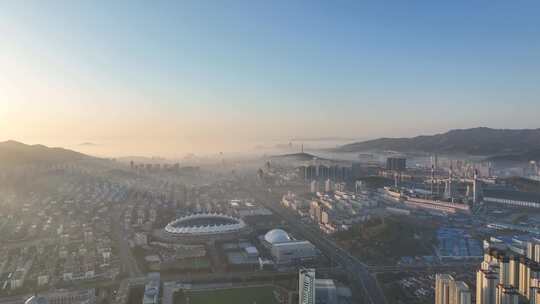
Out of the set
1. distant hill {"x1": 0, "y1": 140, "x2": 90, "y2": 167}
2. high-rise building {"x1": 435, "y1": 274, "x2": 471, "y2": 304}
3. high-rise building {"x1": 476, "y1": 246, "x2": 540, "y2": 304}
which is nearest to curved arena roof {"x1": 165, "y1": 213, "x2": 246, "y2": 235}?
high-rise building {"x1": 435, "y1": 274, "x2": 471, "y2": 304}

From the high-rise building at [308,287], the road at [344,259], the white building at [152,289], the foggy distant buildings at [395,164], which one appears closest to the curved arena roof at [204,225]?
the road at [344,259]

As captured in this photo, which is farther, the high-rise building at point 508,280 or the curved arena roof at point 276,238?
the curved arena roof at point 276,238

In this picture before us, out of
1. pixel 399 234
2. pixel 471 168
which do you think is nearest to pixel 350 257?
pixel 399 234

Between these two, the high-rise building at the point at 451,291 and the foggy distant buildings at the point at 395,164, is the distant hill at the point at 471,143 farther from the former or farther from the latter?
the high-rise building at the point at 451,291

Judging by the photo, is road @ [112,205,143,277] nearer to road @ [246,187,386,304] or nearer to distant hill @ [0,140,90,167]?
road @ [246,187,386,304]

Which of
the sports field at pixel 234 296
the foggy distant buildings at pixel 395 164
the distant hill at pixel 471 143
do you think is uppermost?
the distant hill at pixel 471 143

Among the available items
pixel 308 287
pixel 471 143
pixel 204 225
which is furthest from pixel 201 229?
pixel 471 143

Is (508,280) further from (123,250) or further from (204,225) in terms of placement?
(204,225)
